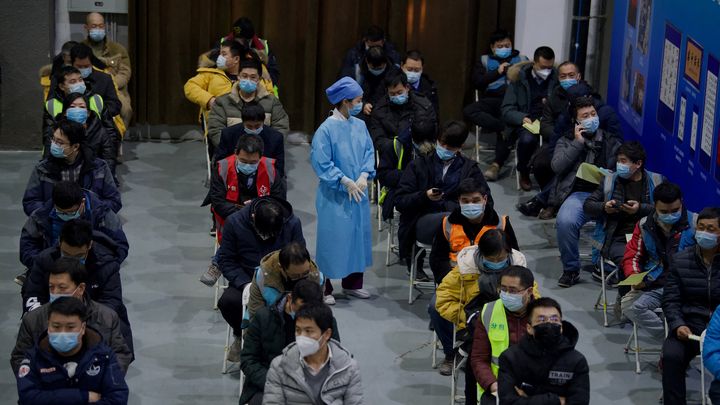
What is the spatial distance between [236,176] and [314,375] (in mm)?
3259

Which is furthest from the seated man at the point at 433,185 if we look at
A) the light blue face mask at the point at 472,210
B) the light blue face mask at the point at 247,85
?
the light blue face mask at the point at 247,85

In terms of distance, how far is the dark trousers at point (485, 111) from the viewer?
44.7 ft

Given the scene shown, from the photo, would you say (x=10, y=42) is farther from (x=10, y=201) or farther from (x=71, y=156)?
(x=71, y=156)

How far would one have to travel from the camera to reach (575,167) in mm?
11484

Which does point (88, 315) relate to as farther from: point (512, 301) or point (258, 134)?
point (258, 134)

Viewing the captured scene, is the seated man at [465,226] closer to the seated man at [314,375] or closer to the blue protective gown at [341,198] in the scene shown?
the blue protective gown at [341,198]

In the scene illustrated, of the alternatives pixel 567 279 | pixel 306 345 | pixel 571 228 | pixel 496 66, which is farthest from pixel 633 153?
pixel 306 345

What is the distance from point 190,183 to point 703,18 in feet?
16.9

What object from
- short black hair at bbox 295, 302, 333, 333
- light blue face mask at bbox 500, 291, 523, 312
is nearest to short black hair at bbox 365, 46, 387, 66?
light blue face mask at bbox 500, 291, 523, 312

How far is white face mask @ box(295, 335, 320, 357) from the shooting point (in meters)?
7.03

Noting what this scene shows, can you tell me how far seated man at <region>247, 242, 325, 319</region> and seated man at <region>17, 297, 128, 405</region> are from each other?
108 centimetres

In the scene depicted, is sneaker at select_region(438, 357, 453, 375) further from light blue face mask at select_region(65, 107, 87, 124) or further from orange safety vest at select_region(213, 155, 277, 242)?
light blue face mask at select_region(65, 107, 87, 124)

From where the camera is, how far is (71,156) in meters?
9.84

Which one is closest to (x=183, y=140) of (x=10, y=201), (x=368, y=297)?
(x=10, y=201)
